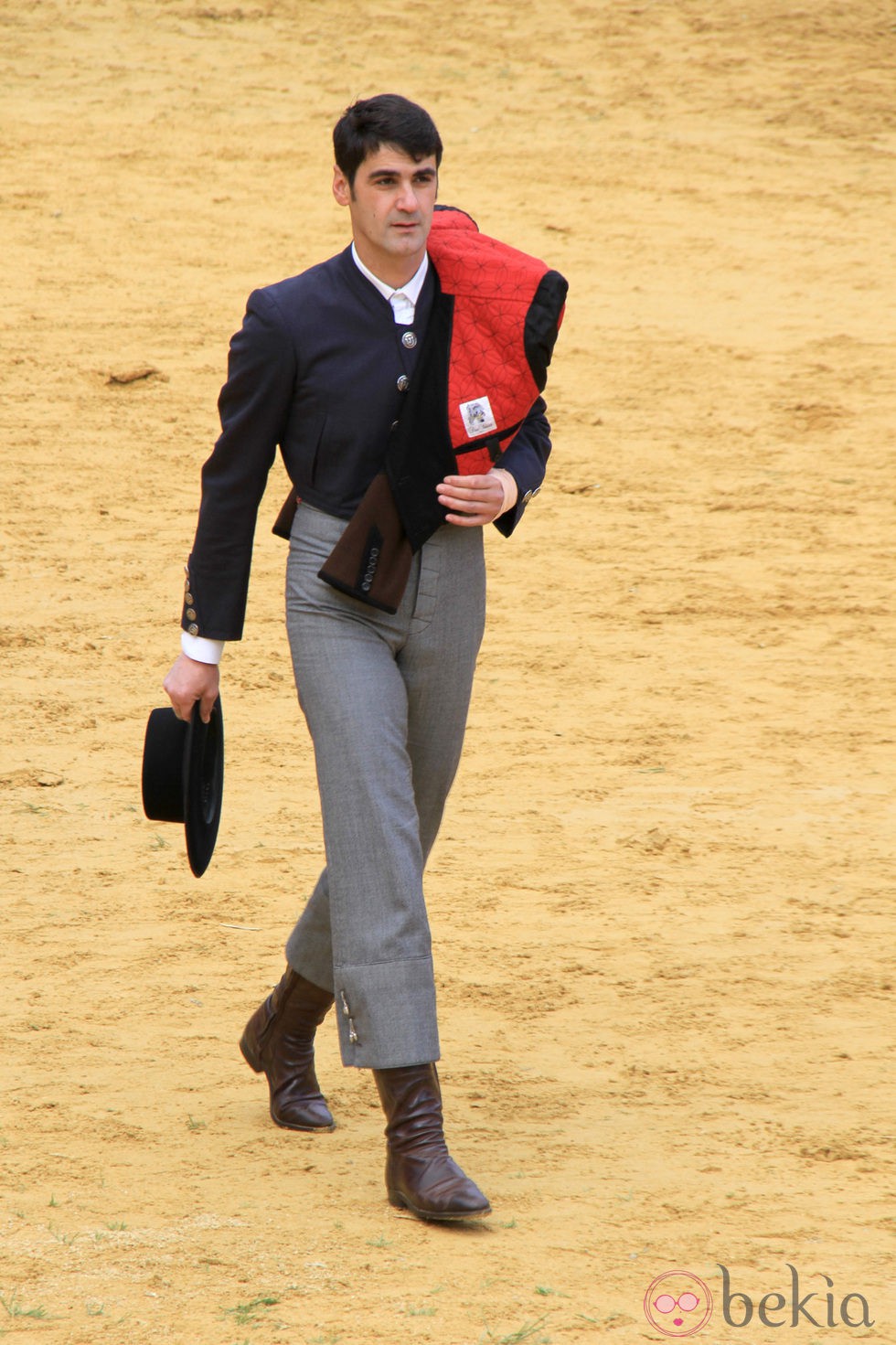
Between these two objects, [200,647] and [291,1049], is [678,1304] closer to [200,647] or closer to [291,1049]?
[291,1049]

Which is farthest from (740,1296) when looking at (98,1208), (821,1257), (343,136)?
(343,136)

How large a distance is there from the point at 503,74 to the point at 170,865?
12158 mm

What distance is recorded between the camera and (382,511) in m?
3.61

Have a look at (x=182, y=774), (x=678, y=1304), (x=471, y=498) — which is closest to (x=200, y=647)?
(x=182, y=774)

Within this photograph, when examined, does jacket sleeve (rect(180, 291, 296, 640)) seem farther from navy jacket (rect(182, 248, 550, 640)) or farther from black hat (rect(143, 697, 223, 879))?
black hat (rect(143, 697, 223, 879))

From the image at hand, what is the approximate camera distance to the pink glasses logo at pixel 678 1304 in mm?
3270

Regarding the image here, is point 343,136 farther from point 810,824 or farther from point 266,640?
point 266,640

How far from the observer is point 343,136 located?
11.8ft

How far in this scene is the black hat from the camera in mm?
3797

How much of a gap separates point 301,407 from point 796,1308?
1.97 m

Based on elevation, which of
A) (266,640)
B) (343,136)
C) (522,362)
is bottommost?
(266,640)

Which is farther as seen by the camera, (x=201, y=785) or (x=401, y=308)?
(x=201, y=785)

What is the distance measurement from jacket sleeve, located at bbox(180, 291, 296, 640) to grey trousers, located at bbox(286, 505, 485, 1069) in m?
0.12

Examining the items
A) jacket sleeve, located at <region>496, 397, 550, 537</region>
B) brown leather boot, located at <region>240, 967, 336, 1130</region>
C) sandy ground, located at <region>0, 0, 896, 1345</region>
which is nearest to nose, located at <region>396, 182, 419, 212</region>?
jacket sleeve, located at <region>496, 397, 550, 537</region>
